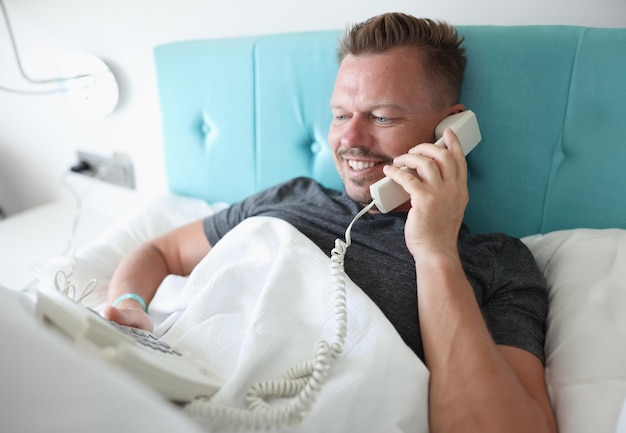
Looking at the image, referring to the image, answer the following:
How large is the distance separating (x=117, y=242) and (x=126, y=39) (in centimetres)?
71

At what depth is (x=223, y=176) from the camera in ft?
4.18

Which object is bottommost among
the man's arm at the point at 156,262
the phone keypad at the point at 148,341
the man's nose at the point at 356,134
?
the man's arm at the point at 156,262

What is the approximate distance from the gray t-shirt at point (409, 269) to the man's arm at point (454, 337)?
4 centimetres

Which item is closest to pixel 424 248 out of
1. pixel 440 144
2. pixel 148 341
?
pixel 440 144

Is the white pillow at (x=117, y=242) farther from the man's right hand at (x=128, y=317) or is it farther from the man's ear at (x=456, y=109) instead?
the man's ear at (x=456, y=109)

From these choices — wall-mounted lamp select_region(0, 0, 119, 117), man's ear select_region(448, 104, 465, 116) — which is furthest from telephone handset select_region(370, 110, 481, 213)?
wall-mounted lamp select_region(0, 0, 119, 117)

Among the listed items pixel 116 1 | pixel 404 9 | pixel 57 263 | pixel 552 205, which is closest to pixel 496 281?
pixel 552 205

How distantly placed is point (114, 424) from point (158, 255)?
71 centimetres

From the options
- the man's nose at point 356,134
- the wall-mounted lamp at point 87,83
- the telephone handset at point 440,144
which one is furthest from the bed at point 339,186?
the wall-mounted lamp at point 87,83

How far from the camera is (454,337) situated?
632mm

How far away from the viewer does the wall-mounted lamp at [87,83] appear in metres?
1.47

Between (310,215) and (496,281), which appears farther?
(310,215)

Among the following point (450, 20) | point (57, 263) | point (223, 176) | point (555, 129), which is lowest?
point (57, 263)

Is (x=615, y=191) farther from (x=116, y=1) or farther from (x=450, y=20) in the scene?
(x=116, y=1)
